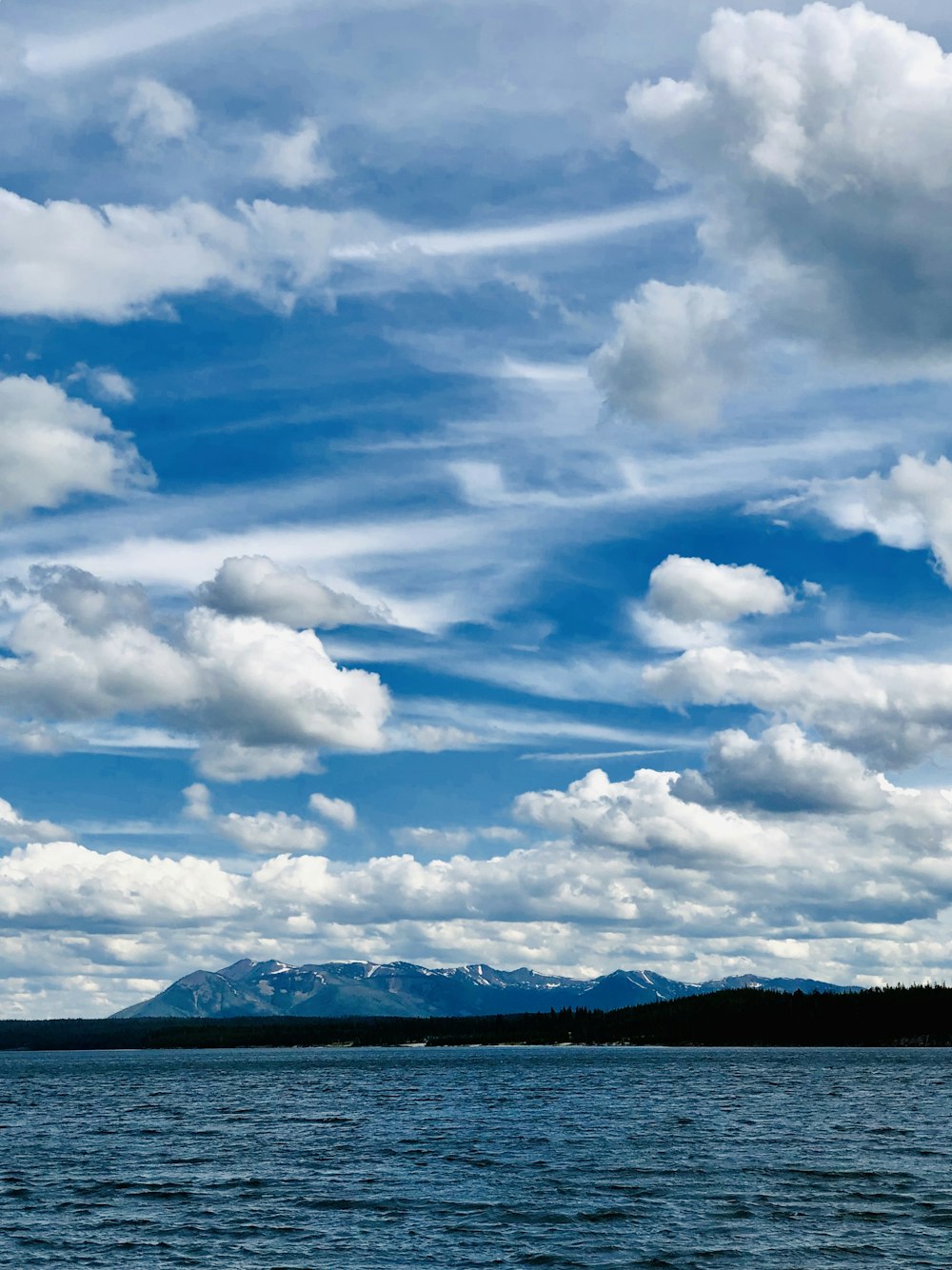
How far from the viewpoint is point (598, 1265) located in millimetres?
52469

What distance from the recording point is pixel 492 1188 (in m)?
75.4

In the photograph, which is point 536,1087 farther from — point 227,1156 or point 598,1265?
point 598,1265

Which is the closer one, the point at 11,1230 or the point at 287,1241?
the point at 287,1241

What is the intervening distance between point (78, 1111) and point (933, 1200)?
124 m

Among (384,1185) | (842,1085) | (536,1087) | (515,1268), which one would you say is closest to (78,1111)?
(536,1087)

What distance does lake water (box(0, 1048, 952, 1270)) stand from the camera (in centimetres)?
5584

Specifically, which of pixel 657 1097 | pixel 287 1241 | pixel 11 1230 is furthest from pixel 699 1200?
pixel 657 1097

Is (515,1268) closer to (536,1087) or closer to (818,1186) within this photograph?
(818,1186)

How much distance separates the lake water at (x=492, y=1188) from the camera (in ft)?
183

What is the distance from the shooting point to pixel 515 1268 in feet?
172

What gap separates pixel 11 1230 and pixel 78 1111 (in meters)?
104

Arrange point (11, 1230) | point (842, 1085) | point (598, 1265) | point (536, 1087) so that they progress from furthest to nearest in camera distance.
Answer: point (536, 1087) < point (842, 1085) < point (11, 1230) < point (598, 1265)

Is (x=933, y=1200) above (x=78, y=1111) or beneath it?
above

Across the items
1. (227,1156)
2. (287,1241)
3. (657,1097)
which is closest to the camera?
(287,1241)
